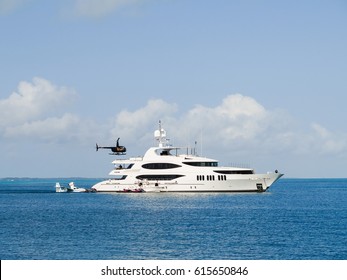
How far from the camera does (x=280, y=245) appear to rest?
141 ft

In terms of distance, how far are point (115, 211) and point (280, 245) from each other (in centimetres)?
2910

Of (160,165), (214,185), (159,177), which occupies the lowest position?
(214,185)

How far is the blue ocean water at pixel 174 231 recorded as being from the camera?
39969 millimetres

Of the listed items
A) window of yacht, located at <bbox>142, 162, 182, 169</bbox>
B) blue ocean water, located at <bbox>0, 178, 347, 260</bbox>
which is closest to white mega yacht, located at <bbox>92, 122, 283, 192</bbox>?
window of yacht, located at <bbox>142, 162, 182, 169</bbox>

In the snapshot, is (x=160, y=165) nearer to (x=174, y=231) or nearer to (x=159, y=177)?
(x=159, y=177)

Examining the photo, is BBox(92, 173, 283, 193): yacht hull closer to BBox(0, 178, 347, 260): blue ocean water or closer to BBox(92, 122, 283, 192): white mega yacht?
BBox(92, 122, 283, 192): white mega yacht

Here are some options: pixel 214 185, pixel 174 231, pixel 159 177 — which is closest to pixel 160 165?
pixel 159 177

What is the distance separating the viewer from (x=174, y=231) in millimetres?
50281

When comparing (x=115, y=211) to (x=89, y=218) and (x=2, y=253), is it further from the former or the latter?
(x=2, y=253)

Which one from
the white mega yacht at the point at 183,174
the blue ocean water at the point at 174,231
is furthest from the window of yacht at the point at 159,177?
the blue ocean water at the point at 174,231

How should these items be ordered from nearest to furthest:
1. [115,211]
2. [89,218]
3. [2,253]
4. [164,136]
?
[2,253], [89,218], [115,211], [164,136]

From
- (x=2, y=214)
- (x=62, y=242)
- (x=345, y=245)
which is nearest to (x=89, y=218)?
(x=2, y=214)

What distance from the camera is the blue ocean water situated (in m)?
40.0

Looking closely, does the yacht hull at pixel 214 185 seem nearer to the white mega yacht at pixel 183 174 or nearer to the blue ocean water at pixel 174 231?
the white mega yacht at pixel 183 174
